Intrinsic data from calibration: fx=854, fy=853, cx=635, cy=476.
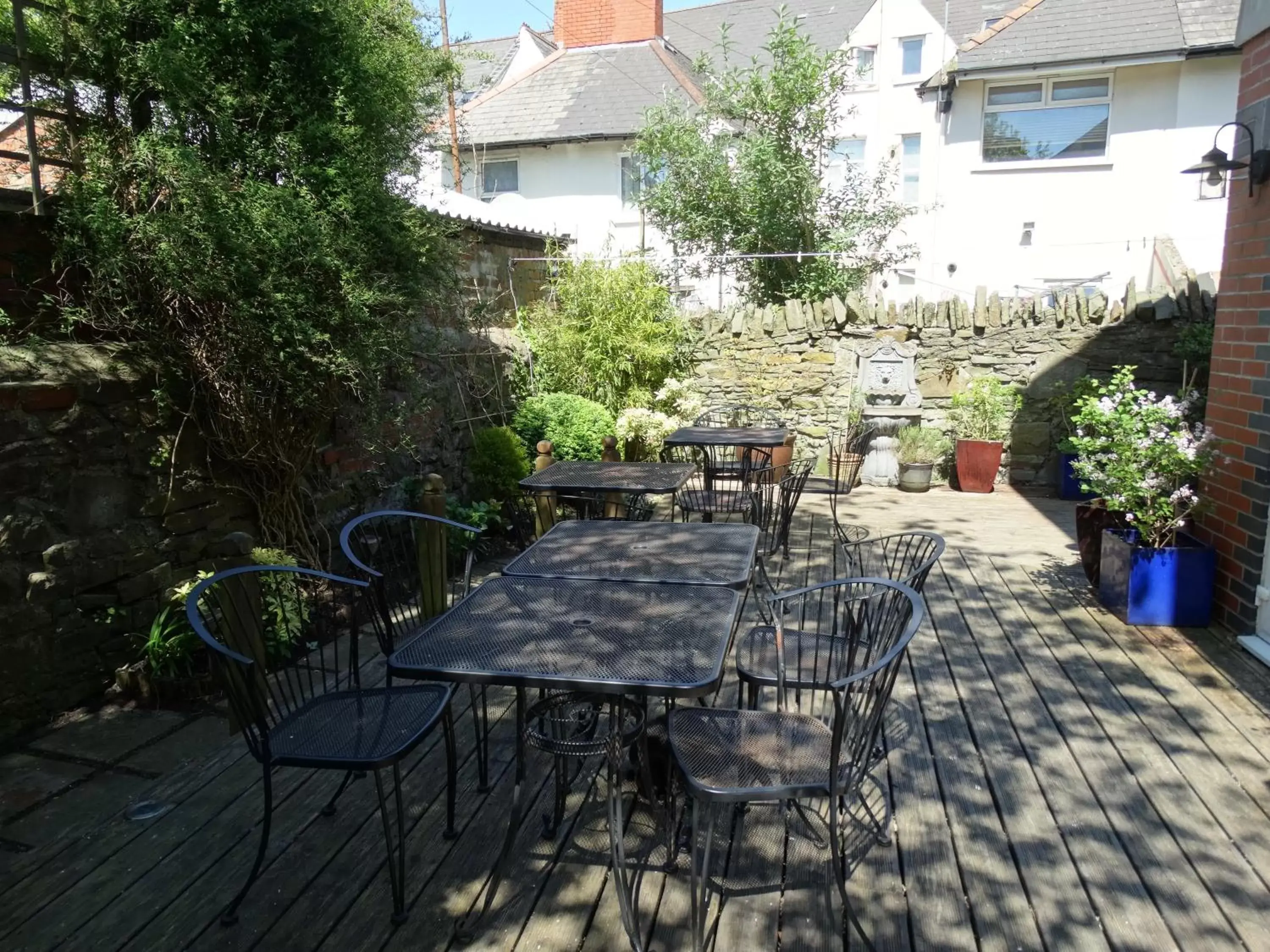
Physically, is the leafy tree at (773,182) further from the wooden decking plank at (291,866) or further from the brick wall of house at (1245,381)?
the wooden decking plank at (291,866)

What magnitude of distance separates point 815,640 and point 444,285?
2943mm

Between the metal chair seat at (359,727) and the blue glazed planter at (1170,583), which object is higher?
the metal chair seat at (359,727)

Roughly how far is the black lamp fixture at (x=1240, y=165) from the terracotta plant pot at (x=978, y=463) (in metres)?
3.54

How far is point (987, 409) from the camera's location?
7.54 metres

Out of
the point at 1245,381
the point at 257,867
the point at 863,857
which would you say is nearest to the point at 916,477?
the point at 1245,381

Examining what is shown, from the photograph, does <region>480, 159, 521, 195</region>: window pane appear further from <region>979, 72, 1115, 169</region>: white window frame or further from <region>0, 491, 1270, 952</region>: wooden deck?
<region>0, 491, 1270, 952</region>: wooden deck

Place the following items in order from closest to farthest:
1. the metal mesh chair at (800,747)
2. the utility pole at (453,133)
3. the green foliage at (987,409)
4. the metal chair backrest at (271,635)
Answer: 1. the metal mesh chair at (800,747)
2. the metal chair backrest at (271,635)
3. the green foliage at (987,409)
4. the utility pole at (453,133)

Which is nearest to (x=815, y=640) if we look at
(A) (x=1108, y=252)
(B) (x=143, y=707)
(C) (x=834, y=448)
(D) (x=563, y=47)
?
(B) (x=143, y=707)

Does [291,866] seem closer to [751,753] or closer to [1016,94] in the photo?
[751,753]

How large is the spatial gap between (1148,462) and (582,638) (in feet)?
10.7

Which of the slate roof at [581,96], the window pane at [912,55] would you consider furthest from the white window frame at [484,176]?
the window pane at [912,55]

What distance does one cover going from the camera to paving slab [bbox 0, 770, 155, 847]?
246cm

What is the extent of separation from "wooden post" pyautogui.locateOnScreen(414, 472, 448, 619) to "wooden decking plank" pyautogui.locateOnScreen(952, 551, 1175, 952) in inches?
87.9

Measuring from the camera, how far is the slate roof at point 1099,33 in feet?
36.3
